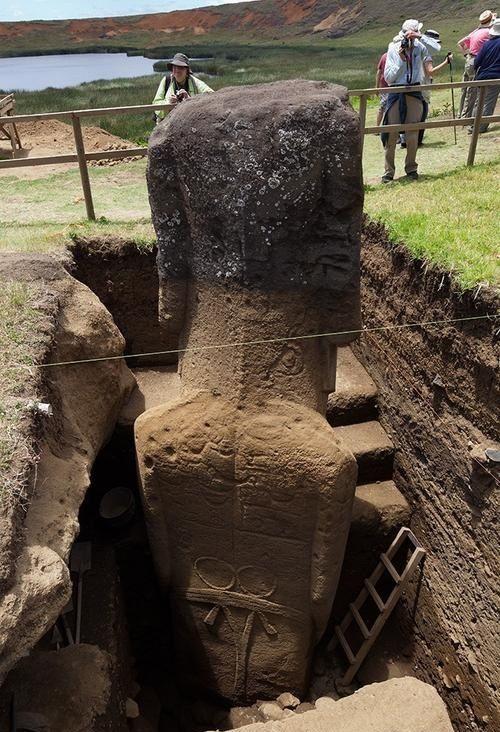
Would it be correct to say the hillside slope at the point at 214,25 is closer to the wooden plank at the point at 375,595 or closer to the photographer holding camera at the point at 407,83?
the photographer holding camera at the point at 407,83

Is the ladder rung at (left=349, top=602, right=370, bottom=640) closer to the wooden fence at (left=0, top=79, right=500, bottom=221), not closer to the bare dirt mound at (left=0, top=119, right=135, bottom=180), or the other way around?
the wooden fence at (left=0, top=79, right=500, bottom=221)

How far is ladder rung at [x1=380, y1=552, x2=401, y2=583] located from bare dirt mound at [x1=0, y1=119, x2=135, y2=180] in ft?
25.6

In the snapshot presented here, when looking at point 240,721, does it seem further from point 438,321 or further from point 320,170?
point 320,170

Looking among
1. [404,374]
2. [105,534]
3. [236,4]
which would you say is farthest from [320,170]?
[236,4]

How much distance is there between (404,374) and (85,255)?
10.2ft

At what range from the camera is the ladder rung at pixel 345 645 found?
14.6 feet

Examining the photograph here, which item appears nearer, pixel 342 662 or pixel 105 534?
pixel 105 534

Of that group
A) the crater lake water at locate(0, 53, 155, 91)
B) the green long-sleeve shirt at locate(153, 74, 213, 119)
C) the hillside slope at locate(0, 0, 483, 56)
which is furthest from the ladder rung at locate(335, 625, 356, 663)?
the hillside slope at locate(0, 0, 483, 56)

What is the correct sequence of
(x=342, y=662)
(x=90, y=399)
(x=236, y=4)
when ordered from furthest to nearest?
(x=236, y=4) < (x=342, y=662) < (x=90, y=399)

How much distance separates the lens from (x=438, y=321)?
409 centimetres

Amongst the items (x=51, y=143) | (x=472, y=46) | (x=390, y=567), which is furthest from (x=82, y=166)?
(x=51, y=143)

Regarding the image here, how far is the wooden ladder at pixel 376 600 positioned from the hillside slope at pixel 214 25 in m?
47.9

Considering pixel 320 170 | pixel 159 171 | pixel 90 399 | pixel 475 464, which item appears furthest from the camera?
pixel 90 399

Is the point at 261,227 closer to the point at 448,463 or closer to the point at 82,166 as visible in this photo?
the point at 448,463
